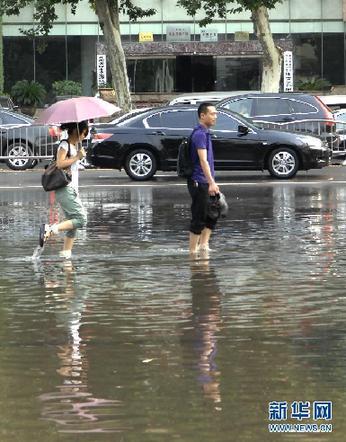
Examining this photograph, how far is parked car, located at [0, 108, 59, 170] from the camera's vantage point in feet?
108

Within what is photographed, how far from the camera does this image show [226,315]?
1114cm

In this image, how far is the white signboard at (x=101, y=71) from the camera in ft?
181

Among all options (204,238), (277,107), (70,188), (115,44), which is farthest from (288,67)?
(70,188)

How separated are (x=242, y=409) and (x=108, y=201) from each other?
15977 mm

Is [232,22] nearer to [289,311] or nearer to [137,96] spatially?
[137,96]

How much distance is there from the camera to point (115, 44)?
44.8 m

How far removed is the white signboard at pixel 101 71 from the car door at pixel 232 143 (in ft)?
89.7

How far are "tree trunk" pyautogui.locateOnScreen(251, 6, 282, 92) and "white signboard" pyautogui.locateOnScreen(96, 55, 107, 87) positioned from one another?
390 inches

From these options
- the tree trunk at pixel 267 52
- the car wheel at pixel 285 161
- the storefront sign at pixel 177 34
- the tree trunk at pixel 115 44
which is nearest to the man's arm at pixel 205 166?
the car wheel at pixel 285 161

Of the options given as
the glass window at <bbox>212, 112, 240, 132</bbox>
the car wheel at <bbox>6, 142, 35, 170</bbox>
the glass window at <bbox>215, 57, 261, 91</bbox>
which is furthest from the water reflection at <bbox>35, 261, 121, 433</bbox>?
the glass window at <bbox>215, 57, 261, 91</bbox>

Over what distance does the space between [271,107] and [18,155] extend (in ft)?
18.7

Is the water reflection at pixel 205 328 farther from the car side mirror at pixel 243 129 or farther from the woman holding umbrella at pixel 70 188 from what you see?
the car side mirror at pixel 243 129

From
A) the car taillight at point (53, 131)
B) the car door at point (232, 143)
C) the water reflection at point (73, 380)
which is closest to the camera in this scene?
the water reflection at point (73, 380)

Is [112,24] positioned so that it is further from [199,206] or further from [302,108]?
[199,206]
